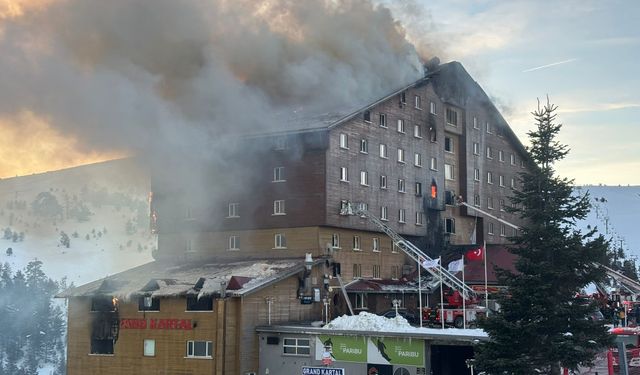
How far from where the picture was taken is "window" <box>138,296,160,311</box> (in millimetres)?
44469

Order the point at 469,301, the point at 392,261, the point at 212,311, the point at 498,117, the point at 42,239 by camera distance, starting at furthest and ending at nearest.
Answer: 1. the point at 42,239
2. the point at 498,117
3. the point at 392,261
4. the point at 469,301
5. the point at 212,311

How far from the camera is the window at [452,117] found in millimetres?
62609

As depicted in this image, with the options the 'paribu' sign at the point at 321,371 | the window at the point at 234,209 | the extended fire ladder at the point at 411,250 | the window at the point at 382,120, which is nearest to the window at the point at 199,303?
the 'paribu' sign at the point at 321,371

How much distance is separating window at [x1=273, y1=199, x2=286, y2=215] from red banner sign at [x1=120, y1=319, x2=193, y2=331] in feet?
33.1

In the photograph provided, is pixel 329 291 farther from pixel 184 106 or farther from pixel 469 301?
pixel 184 106

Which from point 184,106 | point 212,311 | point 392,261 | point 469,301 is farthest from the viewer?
point 392,261

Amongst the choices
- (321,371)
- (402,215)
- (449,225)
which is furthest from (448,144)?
(321,371)

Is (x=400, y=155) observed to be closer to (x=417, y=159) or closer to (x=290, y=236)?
(x=417, y=159)

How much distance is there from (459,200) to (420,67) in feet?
35.3

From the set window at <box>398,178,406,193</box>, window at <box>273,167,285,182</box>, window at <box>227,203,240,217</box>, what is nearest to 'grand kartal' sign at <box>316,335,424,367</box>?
window at <box>273,167,285,182</box>

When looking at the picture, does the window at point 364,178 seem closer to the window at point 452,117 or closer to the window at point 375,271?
the window at point 375,271

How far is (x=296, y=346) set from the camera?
42844mm

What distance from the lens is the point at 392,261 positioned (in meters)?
55.3

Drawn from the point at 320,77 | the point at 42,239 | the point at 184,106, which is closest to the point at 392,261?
the point at 320,77
